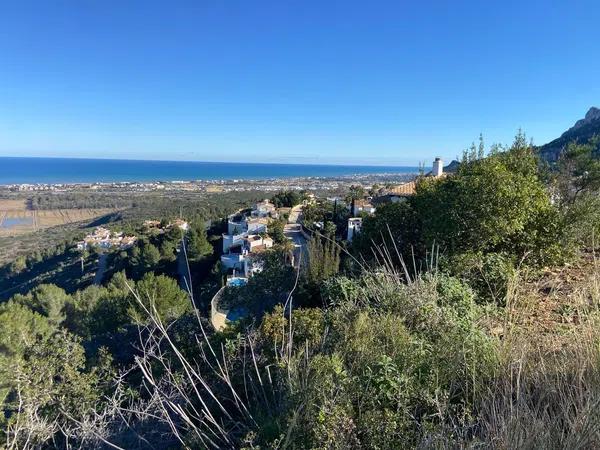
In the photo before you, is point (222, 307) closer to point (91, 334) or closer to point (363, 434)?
point (91, 334)

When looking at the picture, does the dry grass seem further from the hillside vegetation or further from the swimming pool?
the hillside vegetation

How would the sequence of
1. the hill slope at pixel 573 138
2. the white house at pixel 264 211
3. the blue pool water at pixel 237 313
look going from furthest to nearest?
1. the white house at pixel 264 211
2. the hill slope at pixel 573 138
3. the blue pool water at pixel 237 313

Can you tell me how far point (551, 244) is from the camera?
5336 millimetres

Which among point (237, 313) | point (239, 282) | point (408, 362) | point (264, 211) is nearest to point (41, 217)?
point (264, 211)

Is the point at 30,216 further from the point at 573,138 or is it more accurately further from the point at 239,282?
the point at 573,138

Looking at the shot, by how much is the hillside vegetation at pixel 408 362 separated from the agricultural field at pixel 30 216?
63416mm

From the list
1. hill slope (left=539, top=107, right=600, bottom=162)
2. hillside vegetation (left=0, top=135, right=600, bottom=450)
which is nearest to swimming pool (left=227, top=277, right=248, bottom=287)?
hillside vegetation (left=0, top=135, right=600, bottom=450)

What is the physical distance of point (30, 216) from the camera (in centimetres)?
6850

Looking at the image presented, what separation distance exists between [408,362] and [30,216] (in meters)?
81.4

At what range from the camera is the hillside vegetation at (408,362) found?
1.47 m

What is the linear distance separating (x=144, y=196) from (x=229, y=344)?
87609mm

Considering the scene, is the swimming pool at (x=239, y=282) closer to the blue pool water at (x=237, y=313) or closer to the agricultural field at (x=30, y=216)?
the blue pool water at (x=237, y=313)

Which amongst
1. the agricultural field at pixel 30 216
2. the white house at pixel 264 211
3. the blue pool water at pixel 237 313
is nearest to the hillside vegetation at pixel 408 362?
the blue pool water at pixel 237 313

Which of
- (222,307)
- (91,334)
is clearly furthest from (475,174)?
(91,334)
